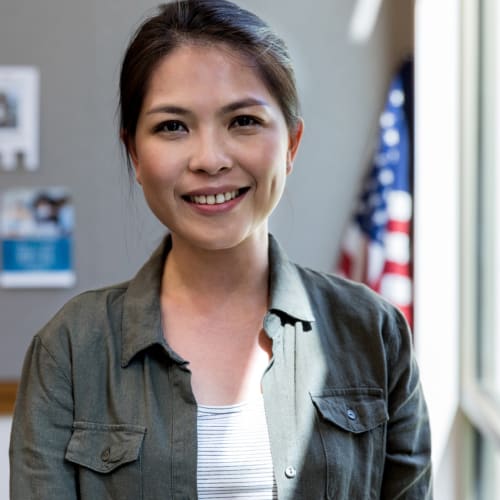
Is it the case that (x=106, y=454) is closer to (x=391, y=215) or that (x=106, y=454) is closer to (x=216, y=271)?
(x=216, y=271)

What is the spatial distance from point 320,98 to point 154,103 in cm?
186

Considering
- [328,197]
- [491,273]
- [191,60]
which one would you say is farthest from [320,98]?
[191,60]

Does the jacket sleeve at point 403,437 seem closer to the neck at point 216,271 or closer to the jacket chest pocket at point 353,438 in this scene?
the jacket chest pocket at point 353,438

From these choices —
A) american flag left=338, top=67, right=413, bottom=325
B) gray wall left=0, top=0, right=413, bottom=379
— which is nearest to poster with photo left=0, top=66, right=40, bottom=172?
gray wall left=0, top=0, right=413, bottom=379

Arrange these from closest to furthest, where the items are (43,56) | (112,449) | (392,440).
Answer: (112,449), (392,440), (43,56)

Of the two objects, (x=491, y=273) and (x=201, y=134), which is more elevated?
(x=201, y=134)

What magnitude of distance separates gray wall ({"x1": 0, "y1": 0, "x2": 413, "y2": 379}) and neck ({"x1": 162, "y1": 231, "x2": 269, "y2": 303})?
5.13 ft

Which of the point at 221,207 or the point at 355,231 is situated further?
the point at 355,231

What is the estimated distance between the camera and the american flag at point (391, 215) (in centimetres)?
283

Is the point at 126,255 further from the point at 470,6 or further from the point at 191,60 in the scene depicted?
the point at 191,60

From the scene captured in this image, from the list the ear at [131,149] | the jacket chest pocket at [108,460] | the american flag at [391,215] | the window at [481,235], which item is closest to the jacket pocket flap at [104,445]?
the jacket chest pocket at [108,460]

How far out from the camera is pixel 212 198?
43.6 inches

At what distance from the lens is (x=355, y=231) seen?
290cm

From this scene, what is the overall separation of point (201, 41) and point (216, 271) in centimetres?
30
